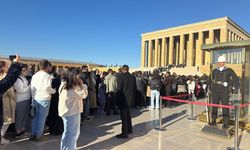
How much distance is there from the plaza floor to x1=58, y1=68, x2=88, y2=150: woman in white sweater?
96 centimetres

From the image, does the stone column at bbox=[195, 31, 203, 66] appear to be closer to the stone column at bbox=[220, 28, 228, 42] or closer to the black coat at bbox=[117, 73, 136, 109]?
Result: the stone column at bbox=[220, 28, 228, 42]

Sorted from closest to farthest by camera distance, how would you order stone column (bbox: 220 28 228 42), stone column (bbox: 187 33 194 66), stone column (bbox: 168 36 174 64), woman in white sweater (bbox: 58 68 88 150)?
woman in white sweater (bbox: 58 68 88 150) < stone column (bbox: 220 28 228 42) < stone column (bbox: 187 33 194 66) < stone column (bbox: 168 36 174 64)

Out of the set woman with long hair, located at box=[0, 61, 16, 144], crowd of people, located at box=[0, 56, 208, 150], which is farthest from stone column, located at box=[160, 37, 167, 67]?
woman with long hair, located at box=[0, 61, 16, 144]

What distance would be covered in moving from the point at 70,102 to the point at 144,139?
2633mm

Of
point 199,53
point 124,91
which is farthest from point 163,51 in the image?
point 124,91

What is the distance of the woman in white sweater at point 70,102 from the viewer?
173 inches

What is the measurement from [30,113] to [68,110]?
217 centimetres

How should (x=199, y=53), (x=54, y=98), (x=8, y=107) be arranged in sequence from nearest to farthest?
(x=8, y=107)
(x=54, y=98)
(x=199, y=53)

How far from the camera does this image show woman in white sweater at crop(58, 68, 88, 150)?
14.4 ft

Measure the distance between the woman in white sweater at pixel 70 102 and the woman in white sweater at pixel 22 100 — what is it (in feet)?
5.90

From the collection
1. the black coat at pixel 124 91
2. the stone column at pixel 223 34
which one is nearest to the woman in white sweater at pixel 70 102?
the black coat at pixel 124 91

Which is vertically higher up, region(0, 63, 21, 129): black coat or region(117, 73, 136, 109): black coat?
region(0, 63, 21, 129): black coat

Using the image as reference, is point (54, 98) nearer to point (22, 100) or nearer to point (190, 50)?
point (22, 100)

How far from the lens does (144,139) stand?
6.12 metres
